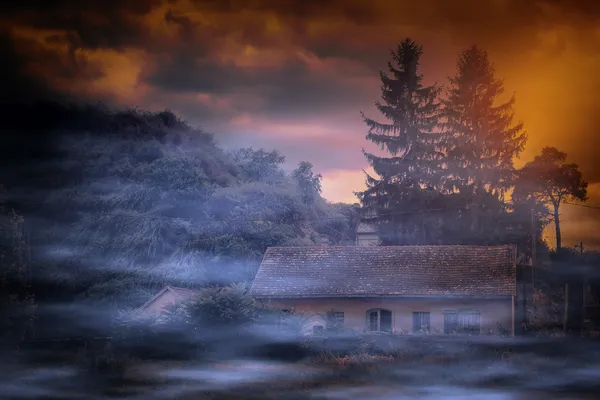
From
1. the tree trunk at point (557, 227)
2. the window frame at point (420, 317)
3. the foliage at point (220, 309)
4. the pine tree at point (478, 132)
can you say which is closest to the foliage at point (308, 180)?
the pine tree at point (478, 132)

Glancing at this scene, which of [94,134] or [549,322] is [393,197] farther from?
[94,134]

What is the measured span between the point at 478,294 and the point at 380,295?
8.45ft

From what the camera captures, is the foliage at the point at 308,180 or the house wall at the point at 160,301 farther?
the foliage at the point at 308,180

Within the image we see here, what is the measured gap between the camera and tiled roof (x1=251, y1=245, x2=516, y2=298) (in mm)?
18547

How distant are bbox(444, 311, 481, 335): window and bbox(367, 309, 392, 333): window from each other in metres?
1.53

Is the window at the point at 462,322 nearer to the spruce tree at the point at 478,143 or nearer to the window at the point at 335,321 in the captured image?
the window at the point at 335,321

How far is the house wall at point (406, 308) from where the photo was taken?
1800cm

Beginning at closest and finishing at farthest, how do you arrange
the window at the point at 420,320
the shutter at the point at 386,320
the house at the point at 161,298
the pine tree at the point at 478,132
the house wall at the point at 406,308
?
1. the house wall at the point at 406,308
2. the window at the point at 420,320
3. the shutter at the point at 386,320
4. the house at the point at 161,298
5. the pine tree at the point at 478,132

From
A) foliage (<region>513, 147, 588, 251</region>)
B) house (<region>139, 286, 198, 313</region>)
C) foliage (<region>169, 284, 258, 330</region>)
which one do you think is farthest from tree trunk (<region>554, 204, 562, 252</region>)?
house (<region>139, 286, 198, 313</region>)

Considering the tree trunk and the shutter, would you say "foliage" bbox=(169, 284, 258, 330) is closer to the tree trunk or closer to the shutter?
the shutter

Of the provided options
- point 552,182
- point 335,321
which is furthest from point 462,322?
point 552,182

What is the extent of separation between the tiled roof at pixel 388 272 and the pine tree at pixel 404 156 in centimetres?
459

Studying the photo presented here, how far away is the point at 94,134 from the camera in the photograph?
87.0ft

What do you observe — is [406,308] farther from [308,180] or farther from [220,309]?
[308,180]
